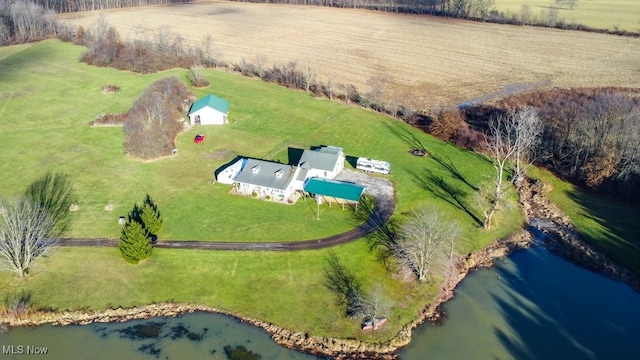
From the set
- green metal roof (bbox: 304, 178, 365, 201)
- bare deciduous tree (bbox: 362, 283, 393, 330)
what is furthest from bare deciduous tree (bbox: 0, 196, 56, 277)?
bare deciduous tree (bbox: 362, 283, 393, 330)

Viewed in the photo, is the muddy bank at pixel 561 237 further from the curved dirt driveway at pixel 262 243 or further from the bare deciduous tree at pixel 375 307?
the bare deciduous tree at pixel 375 307

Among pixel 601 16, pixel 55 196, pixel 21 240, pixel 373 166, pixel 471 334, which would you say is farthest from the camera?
pixel 601 16

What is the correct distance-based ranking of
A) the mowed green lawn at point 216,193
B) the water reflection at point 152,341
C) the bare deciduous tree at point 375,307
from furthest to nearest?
the mowed green lawn at point 216,193 → the bare deciduous tree at point 375,307 → the water reflection at point 152,341

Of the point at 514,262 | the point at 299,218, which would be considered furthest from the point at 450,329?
the point at 299,218

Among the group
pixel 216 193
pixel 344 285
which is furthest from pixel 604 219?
pixel 216 193

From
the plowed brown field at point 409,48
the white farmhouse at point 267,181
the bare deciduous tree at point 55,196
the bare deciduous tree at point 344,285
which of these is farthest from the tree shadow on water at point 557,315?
the bare deciduous tree at point 55,196

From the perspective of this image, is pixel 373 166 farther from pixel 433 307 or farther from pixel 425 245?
pixel 433 307
